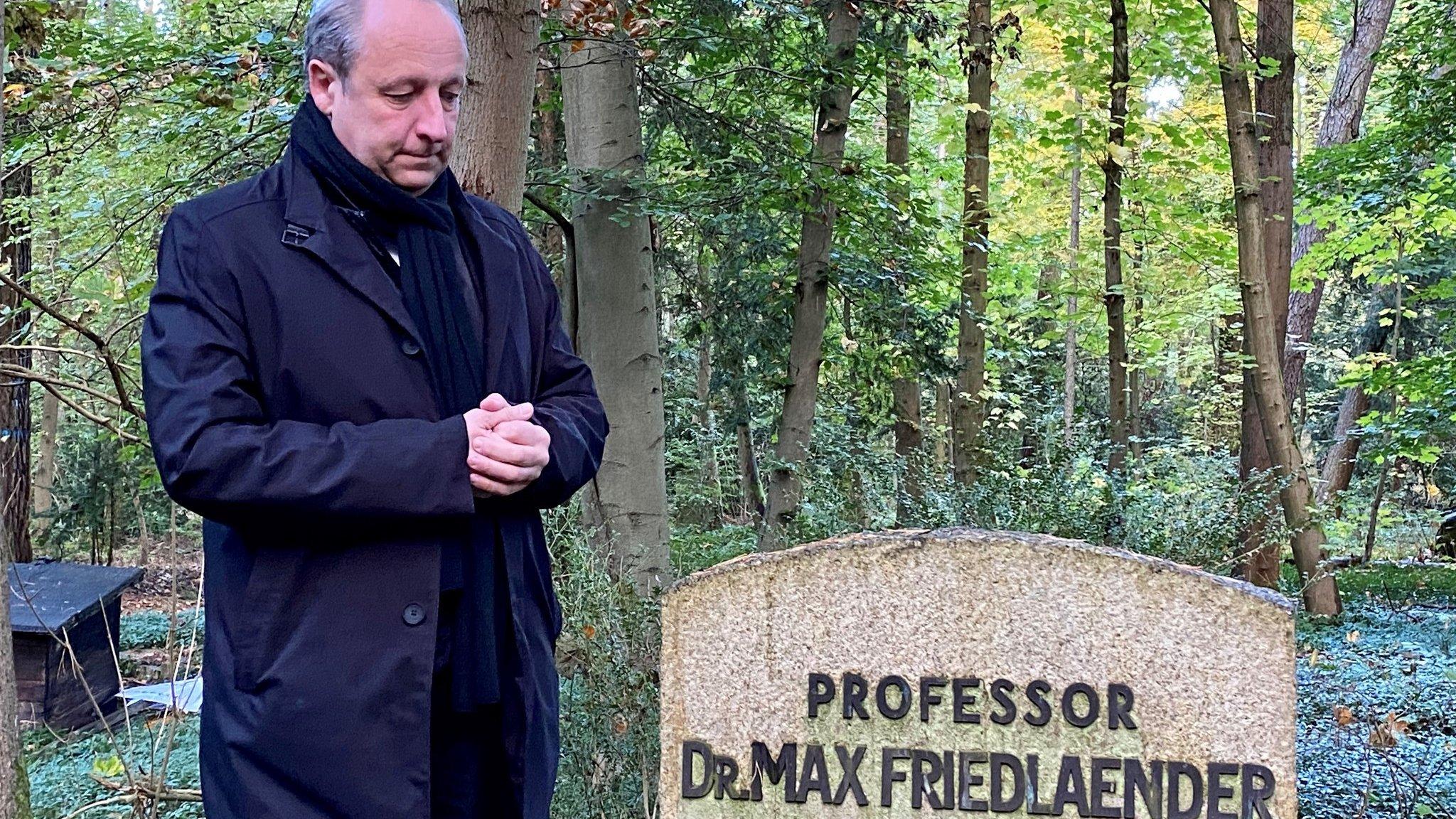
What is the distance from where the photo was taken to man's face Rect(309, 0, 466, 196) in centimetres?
197

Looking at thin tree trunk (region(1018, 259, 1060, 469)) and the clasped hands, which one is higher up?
thin tree trunk (region(1018, 259, 1060, 469))

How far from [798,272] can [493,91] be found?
5.44 m

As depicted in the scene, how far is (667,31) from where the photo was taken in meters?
6.28

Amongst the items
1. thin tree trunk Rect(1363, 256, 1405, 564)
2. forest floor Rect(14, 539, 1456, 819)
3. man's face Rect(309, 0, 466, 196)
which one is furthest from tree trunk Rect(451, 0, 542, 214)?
thin tree trunk Rect(1363, 256, 1405, 564)

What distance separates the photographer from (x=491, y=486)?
1932mm

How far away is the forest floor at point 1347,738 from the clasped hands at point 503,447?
→ 2.13m

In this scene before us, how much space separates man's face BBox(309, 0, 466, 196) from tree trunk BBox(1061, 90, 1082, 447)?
8.66 meters

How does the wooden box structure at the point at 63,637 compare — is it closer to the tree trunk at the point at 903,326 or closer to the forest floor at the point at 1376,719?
the tree trunk at the point at 903,326

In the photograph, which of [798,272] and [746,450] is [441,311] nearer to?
[798,272]

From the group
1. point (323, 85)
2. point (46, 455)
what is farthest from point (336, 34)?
point (46, 455)

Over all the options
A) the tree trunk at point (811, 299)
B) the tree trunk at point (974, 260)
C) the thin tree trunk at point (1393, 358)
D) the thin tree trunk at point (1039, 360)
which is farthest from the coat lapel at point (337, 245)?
the thin tree trunk at point (1393, 358)

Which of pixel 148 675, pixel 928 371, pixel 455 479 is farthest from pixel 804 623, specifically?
pixel 148 675

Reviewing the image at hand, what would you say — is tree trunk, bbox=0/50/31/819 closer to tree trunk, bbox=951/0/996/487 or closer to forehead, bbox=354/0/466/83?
forehead, bbox=354/0/466/83

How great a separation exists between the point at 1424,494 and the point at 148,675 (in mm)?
20575
